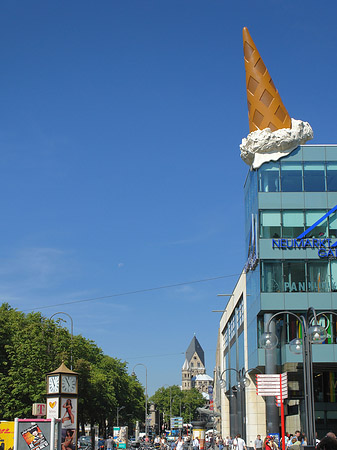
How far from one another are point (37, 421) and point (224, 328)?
61.3 m

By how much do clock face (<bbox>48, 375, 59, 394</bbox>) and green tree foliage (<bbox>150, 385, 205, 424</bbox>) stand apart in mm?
158982

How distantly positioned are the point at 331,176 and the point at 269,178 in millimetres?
4205

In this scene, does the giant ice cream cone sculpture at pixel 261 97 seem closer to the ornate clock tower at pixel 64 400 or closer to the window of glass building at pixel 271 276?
the window of glass building at pixel 271 276

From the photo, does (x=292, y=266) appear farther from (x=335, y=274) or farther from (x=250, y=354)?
(x=250, y=354)

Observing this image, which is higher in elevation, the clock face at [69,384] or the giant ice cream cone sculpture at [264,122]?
the giant ice cream cone sculpture at [264,122]

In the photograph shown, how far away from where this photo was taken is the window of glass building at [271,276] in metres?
41.9

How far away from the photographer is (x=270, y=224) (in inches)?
1702

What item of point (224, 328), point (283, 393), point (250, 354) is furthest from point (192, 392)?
point (283, 393)

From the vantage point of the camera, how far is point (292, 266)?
138 ft

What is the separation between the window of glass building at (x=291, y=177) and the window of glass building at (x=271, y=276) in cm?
529

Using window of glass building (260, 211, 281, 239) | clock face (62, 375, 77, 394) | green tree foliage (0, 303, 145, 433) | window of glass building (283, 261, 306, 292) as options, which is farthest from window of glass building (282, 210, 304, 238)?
clock face (62, 375, 77, 394)

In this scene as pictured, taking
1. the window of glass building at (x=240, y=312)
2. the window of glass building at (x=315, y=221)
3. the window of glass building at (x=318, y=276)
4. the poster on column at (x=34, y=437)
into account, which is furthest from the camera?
the window of glass building at (x=240, y=312)

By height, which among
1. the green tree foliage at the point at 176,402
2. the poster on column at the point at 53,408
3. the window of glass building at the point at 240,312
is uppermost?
the window of glass building at the point at 240,312

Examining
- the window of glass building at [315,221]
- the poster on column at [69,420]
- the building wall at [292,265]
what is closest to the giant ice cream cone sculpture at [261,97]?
the building wall at [292,265]
